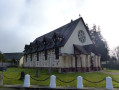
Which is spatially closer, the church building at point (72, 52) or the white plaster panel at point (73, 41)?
the church building at point (72, 52)

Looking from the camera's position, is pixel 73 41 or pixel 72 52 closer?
pixel 72 52

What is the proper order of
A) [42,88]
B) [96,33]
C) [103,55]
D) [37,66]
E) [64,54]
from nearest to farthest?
[42,88] < [64,54] < [37,66] < [103,55] < [96,33]

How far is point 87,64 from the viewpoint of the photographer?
27422 millimetres

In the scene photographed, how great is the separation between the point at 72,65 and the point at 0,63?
141 feet

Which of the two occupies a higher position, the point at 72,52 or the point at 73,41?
the point at 73,41

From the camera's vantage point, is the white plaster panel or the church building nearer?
the church building

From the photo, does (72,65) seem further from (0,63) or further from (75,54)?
(0,63)

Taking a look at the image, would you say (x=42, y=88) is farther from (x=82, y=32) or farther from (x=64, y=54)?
(x=82, y=32)

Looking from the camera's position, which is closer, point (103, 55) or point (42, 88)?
point (42, 88)

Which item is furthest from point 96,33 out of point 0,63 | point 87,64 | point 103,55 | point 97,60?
point 0,63

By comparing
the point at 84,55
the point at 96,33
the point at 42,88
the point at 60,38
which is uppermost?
the point at 96,33

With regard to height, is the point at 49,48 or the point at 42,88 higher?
the point at 49,48

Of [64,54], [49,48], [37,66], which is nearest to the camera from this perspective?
[64,54]

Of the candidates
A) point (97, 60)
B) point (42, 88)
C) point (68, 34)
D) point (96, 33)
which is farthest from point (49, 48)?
point (96, 33)
